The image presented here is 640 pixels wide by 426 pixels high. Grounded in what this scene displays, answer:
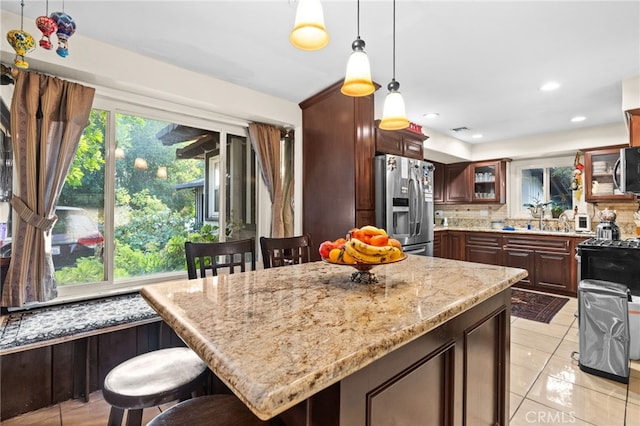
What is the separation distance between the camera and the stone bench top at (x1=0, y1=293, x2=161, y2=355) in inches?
66.9

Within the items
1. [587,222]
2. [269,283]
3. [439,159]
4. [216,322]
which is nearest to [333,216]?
[269,283]

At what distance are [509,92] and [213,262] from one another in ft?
10.9

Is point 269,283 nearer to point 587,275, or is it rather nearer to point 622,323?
point 622,323

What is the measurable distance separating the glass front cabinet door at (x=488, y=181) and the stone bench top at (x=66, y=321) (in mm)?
5331

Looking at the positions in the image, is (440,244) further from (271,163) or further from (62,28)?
(62,28)

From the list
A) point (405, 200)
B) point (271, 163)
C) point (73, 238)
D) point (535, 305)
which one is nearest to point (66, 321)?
point (73, 238)

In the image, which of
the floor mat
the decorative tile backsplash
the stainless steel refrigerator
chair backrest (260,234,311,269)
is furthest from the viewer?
the decorative tile backsplash

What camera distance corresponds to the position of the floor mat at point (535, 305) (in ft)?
11.3

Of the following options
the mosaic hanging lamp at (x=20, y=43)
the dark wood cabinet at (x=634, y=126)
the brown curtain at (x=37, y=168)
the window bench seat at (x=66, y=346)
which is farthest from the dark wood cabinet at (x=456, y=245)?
the mosaic hanging lamp at (x=20, y=43)

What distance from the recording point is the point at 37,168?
6.75 ft

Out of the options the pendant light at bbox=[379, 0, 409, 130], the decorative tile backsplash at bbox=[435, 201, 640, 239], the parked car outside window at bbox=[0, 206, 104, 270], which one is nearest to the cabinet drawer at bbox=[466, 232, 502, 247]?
the decorative tile backsplash at bbox=[435, 201, 640, 239]

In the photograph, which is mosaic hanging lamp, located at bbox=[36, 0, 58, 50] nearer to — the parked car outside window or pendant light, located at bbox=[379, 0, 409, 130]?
the parked car outside window

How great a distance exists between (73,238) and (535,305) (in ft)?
16.2

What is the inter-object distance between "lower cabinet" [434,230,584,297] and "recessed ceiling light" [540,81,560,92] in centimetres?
224
